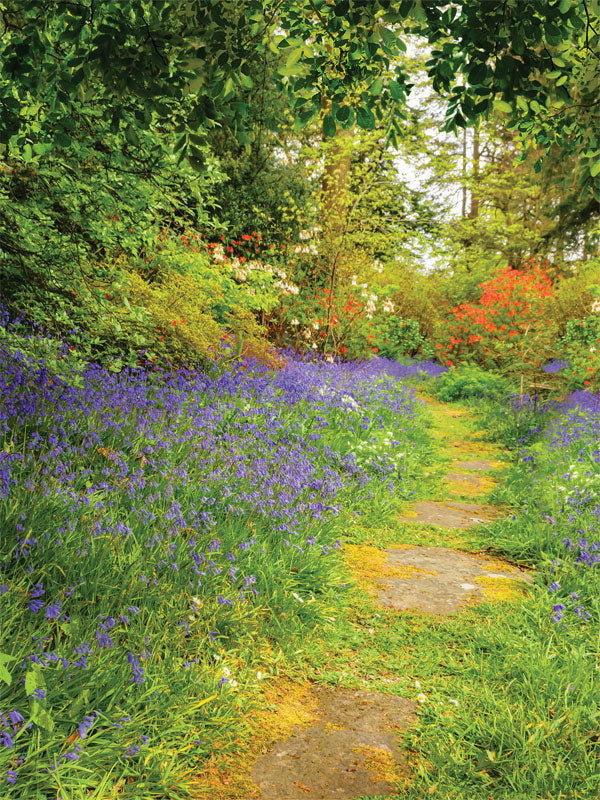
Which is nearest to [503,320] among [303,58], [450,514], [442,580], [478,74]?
[450,514]

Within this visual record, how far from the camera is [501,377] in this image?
1438 cm

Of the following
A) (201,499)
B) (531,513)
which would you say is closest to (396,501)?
(531,513)

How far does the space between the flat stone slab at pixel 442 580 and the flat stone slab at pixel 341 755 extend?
1150 millimetres

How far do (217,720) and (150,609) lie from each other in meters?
0.64

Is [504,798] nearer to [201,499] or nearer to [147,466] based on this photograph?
[201,499]

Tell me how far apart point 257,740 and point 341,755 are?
1.27ft

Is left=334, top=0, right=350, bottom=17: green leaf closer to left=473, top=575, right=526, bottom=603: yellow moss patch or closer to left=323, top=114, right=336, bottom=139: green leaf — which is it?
left=323, top=114, right=336, bottom=139: green leaf

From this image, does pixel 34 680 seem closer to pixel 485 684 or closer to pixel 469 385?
pixel 485 684

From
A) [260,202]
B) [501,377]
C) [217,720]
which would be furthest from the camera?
[501,377]

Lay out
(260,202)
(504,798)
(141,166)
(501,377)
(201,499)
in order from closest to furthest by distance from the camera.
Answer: (504,798)
(201,499)
(141,166)
(260,202)
(501,377)

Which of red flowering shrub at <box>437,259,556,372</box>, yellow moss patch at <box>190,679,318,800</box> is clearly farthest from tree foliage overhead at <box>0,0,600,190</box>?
red flowering shrub at <box>437,259,556,372</box>

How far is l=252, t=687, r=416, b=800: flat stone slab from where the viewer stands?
8.40ft

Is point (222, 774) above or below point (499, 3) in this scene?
below

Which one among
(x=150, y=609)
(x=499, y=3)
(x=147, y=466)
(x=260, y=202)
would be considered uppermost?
(x=260, y=202)
